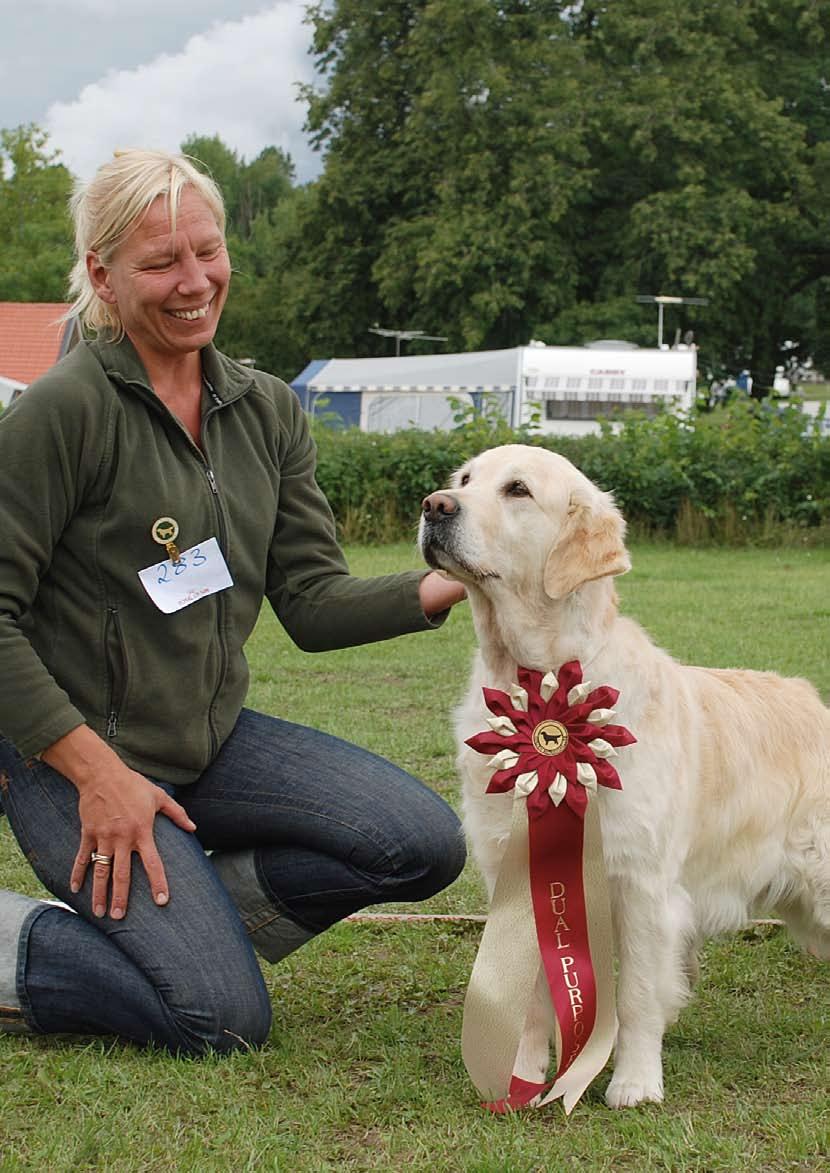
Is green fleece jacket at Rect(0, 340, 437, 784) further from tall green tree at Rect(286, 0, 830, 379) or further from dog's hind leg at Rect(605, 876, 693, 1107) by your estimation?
tall green tree at Rect(286, 0, 830, 379)

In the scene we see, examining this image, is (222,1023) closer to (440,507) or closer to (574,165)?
(440,507)

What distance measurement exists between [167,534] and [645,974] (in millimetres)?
1347

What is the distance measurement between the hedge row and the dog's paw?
9859mm

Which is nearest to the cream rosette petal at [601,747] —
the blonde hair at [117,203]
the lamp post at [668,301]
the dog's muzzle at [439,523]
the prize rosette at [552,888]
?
the prize rosette at [552,888]

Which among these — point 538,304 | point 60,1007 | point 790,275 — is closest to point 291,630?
point 60,1007

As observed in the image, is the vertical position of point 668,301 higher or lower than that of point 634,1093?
higher

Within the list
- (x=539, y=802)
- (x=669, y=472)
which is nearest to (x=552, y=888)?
(x=539, y=802)

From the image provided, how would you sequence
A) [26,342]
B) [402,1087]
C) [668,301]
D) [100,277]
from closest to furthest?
[402,1087] → [100,277] → [668,301] → [26,342]

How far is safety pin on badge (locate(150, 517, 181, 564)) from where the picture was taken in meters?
2.80

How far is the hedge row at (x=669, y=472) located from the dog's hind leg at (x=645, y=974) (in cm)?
972

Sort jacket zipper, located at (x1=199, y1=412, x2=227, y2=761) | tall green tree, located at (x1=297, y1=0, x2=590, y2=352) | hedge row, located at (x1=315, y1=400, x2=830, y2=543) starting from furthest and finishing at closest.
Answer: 1. tall green tree, located at (x1=297, y1=0, x2=590, y2=352)
2. hedge row, located at (x1=315, y1=400, x2=830, y2=543)
3. jacket zipper, located at (x1=199, y1=412, x2=227, y2=761)

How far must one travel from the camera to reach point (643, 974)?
264cm

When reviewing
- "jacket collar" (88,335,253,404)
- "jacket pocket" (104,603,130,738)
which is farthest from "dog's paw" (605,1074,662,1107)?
"jacket collar" (88,335,253,404)

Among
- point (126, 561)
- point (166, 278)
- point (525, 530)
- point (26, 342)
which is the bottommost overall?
point (126, 561)
